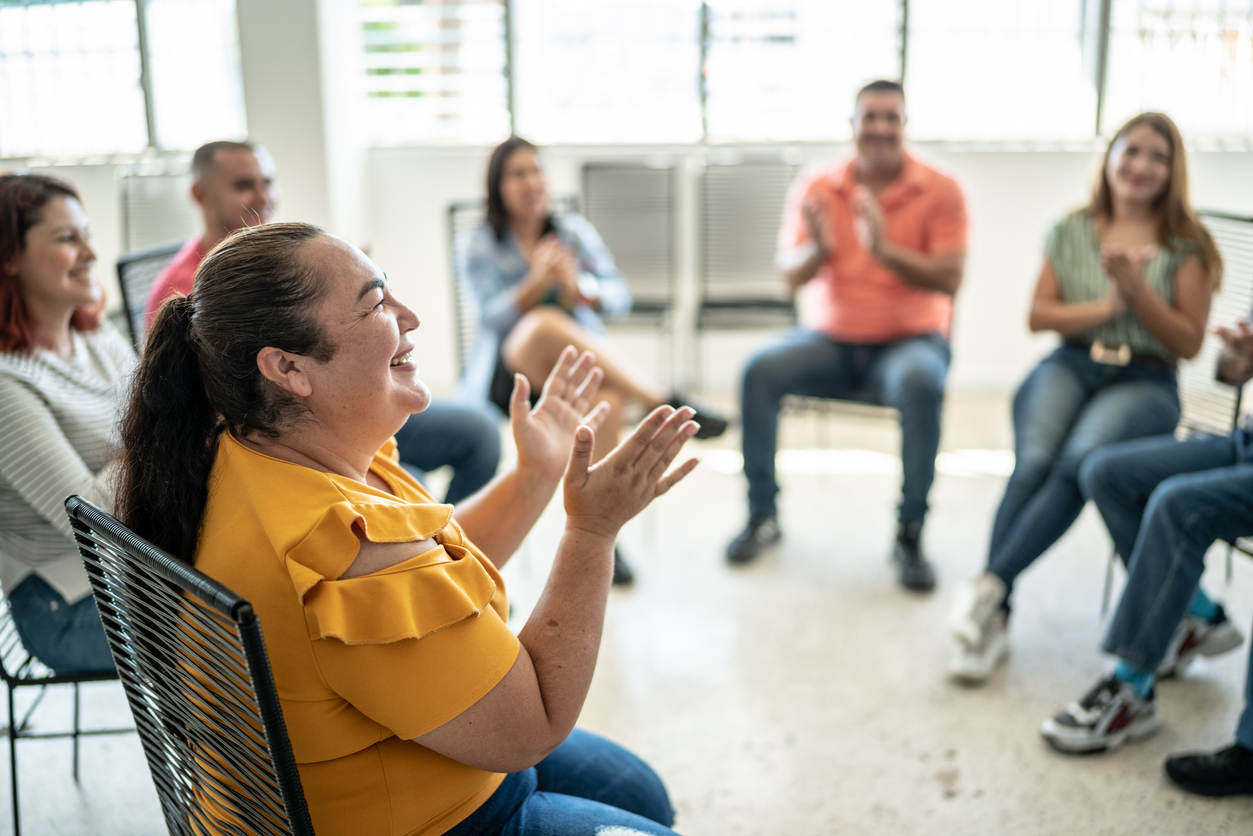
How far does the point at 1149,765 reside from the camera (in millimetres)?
1898

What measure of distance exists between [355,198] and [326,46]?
618 millimetres

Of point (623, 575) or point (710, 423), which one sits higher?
point (710, 423)

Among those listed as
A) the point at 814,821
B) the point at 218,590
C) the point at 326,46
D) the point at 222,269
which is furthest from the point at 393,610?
the point at 326,46

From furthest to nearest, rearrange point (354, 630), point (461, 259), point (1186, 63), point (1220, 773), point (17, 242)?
point (1186, 63), point (461, 259), point (1220, 773), point (17, 242), point (354, 630)

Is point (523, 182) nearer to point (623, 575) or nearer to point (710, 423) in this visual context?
point (710, 423)

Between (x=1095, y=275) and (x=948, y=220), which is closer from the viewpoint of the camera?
(x=1095, y=275)

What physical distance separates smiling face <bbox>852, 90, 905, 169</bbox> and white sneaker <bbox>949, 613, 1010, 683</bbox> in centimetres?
138

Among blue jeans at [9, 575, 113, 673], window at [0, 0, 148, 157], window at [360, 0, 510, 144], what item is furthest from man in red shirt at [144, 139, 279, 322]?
window at [0, 0, 148, 157]

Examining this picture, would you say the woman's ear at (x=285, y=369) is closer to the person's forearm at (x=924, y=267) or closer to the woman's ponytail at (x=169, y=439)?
the woman's ponytail at (x=169, y=439)

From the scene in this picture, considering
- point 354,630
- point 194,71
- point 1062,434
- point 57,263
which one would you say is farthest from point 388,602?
point 194,71

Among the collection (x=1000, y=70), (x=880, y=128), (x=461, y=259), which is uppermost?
(x=1000, y=70)

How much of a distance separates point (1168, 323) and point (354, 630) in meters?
2.12

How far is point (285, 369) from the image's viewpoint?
3.25ft

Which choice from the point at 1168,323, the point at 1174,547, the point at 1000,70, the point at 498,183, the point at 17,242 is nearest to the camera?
the point at 17,242
